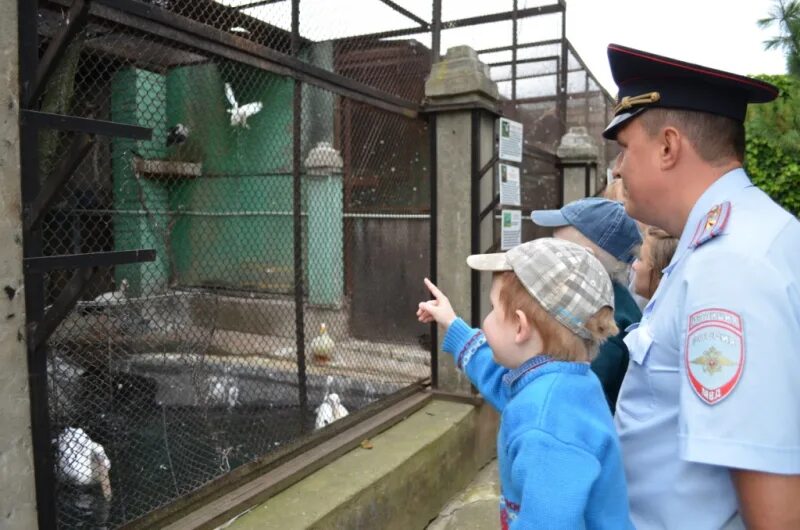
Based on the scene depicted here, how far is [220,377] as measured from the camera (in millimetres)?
5035

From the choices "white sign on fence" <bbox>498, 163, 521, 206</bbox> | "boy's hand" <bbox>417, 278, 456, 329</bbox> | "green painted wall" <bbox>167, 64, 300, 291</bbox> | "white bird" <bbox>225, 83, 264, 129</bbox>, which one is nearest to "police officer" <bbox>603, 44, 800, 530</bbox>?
"boy's hand" <bbox>417, 278, 456, 329</bbox>

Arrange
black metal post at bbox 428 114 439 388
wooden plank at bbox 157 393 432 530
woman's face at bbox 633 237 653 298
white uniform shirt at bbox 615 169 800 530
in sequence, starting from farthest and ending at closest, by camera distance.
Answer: black metal post at bbox 428 114 439 388, wooden plank at bbox 157 393 432 530, woman's face at bbox 633 237 653 298, white uniform shirt at bbox 615 169 800 530

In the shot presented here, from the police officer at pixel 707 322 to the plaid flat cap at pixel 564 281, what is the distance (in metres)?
0.12

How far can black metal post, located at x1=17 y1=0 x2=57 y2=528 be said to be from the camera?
4.99 ft

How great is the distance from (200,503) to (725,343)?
2135 mm

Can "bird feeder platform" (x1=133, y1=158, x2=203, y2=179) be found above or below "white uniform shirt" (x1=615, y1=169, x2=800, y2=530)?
above

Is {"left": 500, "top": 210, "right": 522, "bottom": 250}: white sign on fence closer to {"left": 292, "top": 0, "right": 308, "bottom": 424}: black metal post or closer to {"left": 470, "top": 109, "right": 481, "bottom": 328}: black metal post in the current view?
{"left": 470, "top": 109, "right": 481, "bottom": 328}: black metal post

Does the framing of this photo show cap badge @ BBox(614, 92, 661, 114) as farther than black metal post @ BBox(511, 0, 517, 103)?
No

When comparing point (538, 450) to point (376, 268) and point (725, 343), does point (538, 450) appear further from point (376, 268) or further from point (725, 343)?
point (376, 268)

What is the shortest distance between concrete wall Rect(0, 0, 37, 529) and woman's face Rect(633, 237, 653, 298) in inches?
78.4

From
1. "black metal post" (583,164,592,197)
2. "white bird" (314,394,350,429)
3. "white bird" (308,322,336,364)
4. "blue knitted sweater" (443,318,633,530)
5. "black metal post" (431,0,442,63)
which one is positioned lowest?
"white bird" (314,394,350,429)

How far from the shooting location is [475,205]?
400cm

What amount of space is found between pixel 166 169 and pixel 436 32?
11.0 feet

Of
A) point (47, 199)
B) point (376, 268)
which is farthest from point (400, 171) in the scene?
point (47, 199)
